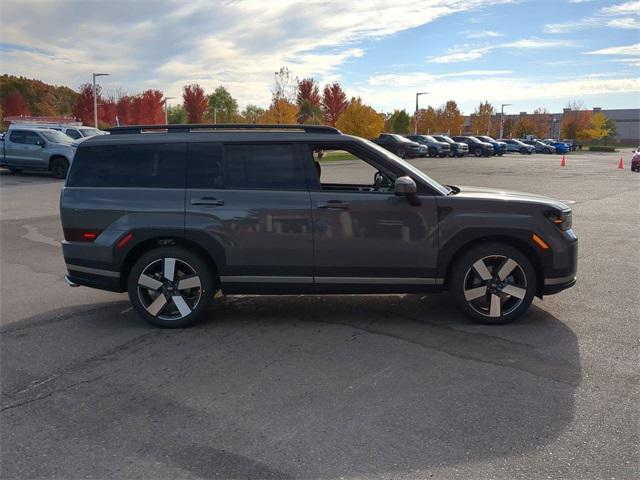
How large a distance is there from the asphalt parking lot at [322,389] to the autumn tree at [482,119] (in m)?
93.8

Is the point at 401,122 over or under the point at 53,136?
over

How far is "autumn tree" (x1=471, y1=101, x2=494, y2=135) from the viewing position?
311 ft

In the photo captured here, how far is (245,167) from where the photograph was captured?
5.25m

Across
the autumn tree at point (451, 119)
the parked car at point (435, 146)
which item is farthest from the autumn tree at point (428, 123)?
the parked car at point (435, 146)

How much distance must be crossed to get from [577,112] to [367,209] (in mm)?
117532

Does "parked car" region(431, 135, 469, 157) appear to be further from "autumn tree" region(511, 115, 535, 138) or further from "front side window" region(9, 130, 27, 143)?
"autumn tree" region(511, 115, 535, 138)

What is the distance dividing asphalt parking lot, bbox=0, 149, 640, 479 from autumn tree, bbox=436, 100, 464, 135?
81542 millimetres

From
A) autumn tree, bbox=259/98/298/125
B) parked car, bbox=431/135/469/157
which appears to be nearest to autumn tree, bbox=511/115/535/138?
parked car, bbox=431/135/469/157

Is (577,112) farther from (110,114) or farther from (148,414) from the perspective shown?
(148,414)

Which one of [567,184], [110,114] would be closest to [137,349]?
[567,184]

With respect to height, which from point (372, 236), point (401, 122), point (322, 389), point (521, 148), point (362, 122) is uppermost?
point (401, 122)

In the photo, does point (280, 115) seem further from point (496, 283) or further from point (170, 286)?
point (496, 283)

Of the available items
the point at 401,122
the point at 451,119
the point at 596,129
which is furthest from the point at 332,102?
the point at 596,129

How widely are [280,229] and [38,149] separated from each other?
66.2 ft
